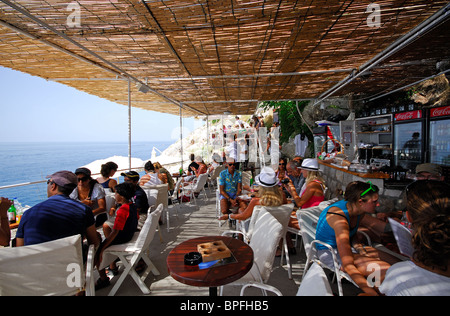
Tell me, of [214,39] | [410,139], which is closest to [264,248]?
[214,39]

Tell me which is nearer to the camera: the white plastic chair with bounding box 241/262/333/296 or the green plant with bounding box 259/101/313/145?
the white plastic chair with bounding box 241/262/333/296

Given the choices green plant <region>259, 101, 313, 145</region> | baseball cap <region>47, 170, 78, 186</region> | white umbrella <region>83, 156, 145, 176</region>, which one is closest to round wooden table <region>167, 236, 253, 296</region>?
baseball cap <region>47, 170, 78, 186</region>

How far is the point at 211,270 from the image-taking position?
1.62 metres

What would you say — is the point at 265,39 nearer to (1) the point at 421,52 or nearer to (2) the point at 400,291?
(1) the point at 421,52

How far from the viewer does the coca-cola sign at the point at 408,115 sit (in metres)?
5.68

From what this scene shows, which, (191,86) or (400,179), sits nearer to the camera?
(400,179)

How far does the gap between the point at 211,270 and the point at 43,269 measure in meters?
1.17

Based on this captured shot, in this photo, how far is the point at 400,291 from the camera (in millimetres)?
1218

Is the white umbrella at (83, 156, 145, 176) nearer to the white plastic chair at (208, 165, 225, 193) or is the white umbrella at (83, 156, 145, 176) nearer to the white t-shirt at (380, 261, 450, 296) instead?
the white plastic chair at (208, 165, 225, 193)

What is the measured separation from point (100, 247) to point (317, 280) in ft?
7.78

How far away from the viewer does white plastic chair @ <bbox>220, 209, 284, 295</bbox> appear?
1874 millimetres

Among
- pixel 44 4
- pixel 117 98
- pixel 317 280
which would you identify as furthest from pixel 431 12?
pixel 117 98

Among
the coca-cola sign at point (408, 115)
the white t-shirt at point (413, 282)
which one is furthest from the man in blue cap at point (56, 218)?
the coca-cola sign at point (408, 115)

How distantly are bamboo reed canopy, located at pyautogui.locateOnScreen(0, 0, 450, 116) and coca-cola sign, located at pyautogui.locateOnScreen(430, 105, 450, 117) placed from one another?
1.06m
